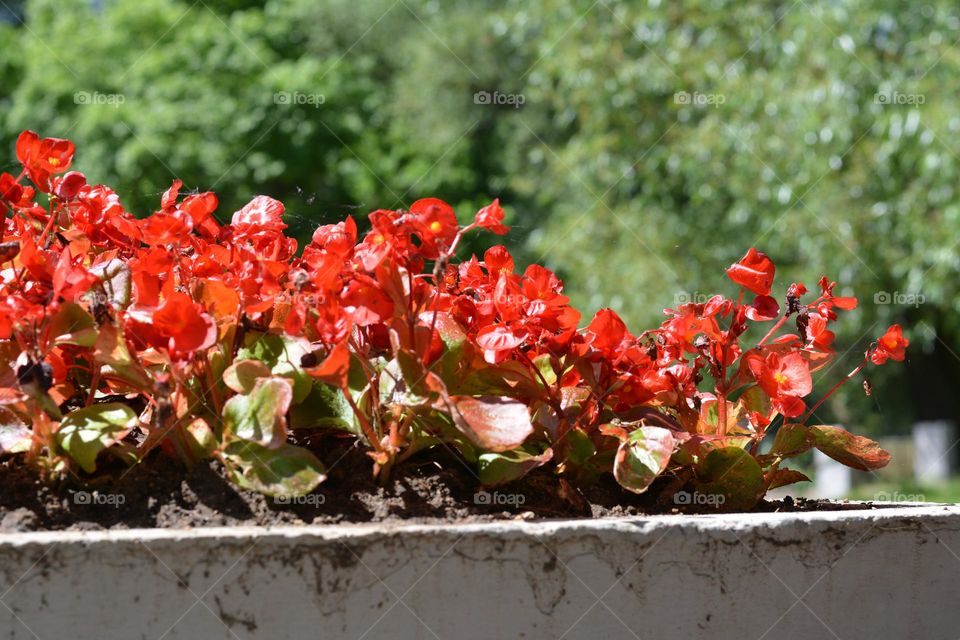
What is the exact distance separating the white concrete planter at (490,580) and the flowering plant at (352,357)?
116mm

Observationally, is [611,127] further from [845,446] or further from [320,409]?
[320,409]

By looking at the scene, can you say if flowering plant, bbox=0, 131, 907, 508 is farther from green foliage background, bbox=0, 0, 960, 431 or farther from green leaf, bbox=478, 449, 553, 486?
green foliage background, bbox=0, 0, 960, 431

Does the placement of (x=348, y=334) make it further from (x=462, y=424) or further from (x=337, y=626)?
(x=337, y=626)

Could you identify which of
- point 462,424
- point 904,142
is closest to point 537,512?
point 462,424

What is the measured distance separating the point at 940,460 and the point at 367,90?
7.33m

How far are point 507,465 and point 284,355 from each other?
0.93 feet

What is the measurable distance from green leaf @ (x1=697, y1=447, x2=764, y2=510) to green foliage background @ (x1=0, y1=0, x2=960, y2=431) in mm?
645

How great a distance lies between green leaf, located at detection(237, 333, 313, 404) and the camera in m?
1.10

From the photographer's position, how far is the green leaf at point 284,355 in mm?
1100

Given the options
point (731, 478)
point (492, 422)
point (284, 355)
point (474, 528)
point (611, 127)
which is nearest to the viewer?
point (474, 528)

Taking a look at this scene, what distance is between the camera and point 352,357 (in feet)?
3.78

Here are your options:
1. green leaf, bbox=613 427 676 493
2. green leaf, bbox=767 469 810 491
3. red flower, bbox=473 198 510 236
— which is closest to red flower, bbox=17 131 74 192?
red flower, bbox=473 198 510 236

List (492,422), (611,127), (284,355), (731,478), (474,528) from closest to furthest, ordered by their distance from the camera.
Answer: (474,528) < (492,422) < (284,355) < (731,478) < (611,127)

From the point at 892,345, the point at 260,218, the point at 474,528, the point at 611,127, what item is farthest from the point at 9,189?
the point at 611,127
